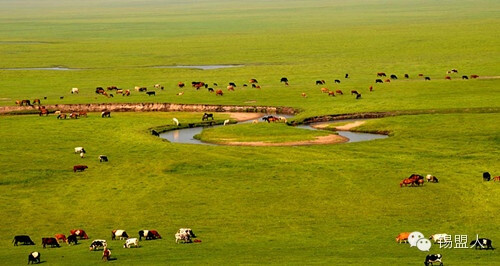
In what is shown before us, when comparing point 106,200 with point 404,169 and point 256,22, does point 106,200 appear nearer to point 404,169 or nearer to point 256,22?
point 404,169

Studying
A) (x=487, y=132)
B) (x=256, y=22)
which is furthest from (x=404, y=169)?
(x=256, y=22)

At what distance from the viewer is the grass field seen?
104 feet

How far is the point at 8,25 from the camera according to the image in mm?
179250

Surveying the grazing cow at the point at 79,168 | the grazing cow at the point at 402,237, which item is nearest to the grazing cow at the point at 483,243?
the grazing cow at the point at 402,237

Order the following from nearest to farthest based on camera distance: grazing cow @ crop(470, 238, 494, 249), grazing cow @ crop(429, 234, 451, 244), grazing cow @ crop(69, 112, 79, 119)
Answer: grazing cow @ crop(470, 238, 494, 249)
grazing cow @ crop(429, 234, 451, 244)
grazing cow @ crop(69, 112, 79, 119)

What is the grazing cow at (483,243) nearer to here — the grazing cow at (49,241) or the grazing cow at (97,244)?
the grazing cow at (97,244)

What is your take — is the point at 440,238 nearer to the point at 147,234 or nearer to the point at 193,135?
the point at 147,234

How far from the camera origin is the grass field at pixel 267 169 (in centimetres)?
3162

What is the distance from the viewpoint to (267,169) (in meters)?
45.0

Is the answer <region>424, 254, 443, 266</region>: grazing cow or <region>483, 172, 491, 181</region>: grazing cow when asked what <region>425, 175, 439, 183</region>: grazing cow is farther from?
<region>424, 254, 443, 266</region>: grazing cow

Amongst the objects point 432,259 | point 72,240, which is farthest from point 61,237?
point 432,259

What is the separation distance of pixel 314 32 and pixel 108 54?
31.8m

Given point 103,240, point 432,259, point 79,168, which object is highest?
point 79,168

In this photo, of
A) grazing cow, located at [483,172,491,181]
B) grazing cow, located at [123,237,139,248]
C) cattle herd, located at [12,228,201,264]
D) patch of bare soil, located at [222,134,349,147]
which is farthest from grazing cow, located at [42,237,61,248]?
patch of bare soil, located at [222,134,349,147]
